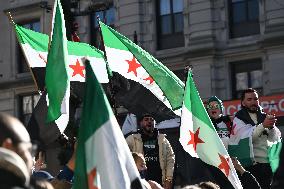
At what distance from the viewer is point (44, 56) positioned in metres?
9.58

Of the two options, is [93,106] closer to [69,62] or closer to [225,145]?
[225,145]

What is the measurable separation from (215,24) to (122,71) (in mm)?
14815

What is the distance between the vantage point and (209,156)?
6.89 metres

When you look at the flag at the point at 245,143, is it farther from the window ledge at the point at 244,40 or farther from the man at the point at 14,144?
the window ledge at the point at 244,40

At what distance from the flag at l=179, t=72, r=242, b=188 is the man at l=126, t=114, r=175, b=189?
35.8 inches

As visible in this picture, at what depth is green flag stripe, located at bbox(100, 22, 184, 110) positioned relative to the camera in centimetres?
895

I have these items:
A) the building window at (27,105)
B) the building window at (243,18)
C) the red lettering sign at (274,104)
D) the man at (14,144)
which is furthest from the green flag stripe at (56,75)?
the building window at (27,105)

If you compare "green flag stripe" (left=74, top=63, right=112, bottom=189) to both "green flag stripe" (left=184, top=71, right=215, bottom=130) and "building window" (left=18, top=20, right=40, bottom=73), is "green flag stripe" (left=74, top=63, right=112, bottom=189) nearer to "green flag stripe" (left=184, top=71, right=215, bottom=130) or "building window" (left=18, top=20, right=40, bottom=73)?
"green flag stripe" (left=184, top=71, right=215, bottom=130)

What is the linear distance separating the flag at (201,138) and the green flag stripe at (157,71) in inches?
55.0

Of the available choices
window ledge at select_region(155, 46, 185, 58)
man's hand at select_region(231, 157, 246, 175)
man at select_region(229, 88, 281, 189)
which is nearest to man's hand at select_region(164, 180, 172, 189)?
man at select_region(229, 88, 281, 189)

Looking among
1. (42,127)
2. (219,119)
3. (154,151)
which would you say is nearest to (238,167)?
(219,119)

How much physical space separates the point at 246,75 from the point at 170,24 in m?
3.53

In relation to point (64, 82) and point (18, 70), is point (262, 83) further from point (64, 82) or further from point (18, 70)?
point (64, 82)

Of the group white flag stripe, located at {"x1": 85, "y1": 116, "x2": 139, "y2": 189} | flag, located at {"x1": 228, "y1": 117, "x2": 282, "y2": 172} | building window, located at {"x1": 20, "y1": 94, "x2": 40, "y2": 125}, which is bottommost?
building window, located at {"x1": 20, "y1": 94, "x2": 40, "y2": 125}
